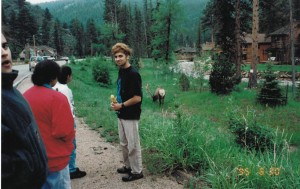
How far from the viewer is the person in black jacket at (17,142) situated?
1.47 metres

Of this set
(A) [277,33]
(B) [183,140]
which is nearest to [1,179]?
(B) [183,140]

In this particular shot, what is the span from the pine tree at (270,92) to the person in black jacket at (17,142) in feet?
46.3

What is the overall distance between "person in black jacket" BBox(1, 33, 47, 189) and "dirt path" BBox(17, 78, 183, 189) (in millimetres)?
3377

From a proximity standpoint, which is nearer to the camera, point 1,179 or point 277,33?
point 1,179

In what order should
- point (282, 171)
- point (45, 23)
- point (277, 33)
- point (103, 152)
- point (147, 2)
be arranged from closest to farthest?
point (282, 171) → point (103, 152) → point (277, 33) → point (147, 2) → point (45, 23)

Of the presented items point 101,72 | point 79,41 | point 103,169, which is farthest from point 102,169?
point 79,41

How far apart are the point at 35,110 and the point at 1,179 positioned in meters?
1.62

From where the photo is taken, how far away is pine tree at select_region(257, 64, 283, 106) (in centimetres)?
1458

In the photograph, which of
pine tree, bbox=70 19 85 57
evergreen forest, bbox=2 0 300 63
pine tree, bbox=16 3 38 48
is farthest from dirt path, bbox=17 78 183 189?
pine tree, bbox=70 19 85 57

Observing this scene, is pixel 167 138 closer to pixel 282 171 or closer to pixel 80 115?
pixel 282 171

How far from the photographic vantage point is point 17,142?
153 cm

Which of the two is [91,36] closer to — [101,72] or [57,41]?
[57,41]

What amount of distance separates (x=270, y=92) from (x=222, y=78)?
115 inches

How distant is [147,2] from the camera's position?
92.6m
